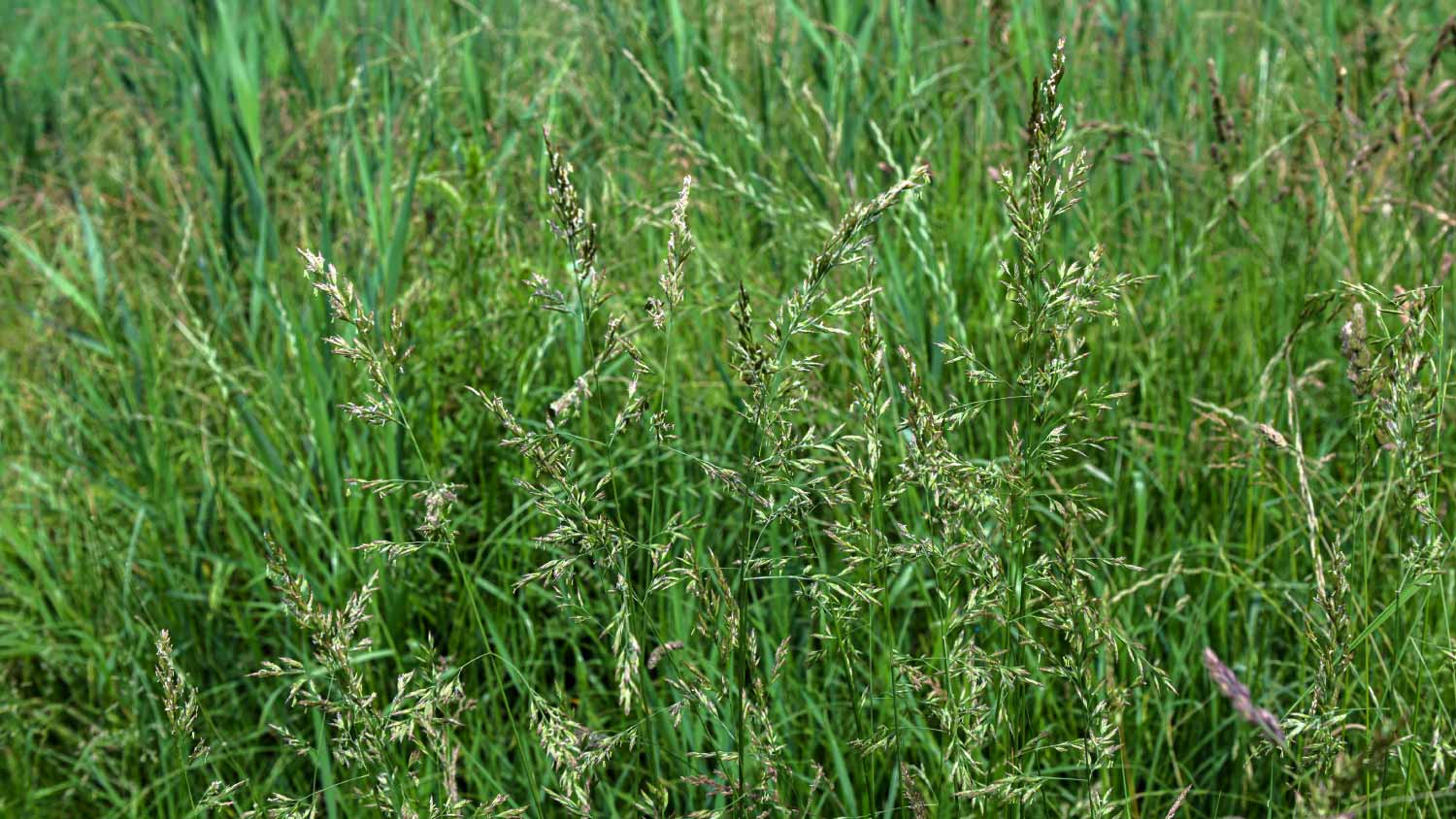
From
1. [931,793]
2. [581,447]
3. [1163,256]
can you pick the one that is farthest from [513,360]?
[1163,256]

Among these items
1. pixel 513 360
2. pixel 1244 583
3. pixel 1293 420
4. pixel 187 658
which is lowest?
pixel 187 658

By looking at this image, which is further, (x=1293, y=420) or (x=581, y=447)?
(x=581, y=447)

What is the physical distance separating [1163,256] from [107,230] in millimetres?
2482

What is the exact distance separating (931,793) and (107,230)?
2.55 meters

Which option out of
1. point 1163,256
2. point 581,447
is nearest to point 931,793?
point 581,447

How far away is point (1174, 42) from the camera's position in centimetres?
296

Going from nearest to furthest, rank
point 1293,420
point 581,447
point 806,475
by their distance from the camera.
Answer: point 1293,420, point 806,475, point 581,447

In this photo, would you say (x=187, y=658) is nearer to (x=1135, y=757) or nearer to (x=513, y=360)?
(x=513, y=360)

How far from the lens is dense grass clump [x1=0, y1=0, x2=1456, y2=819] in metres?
1.08

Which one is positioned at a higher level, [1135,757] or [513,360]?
[513,360]

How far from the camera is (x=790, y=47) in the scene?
316 centimetres

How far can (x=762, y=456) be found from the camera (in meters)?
1.17

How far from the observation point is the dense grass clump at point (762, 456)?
3.55ft

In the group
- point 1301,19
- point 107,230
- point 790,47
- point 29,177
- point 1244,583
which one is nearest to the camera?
point 1244,583
